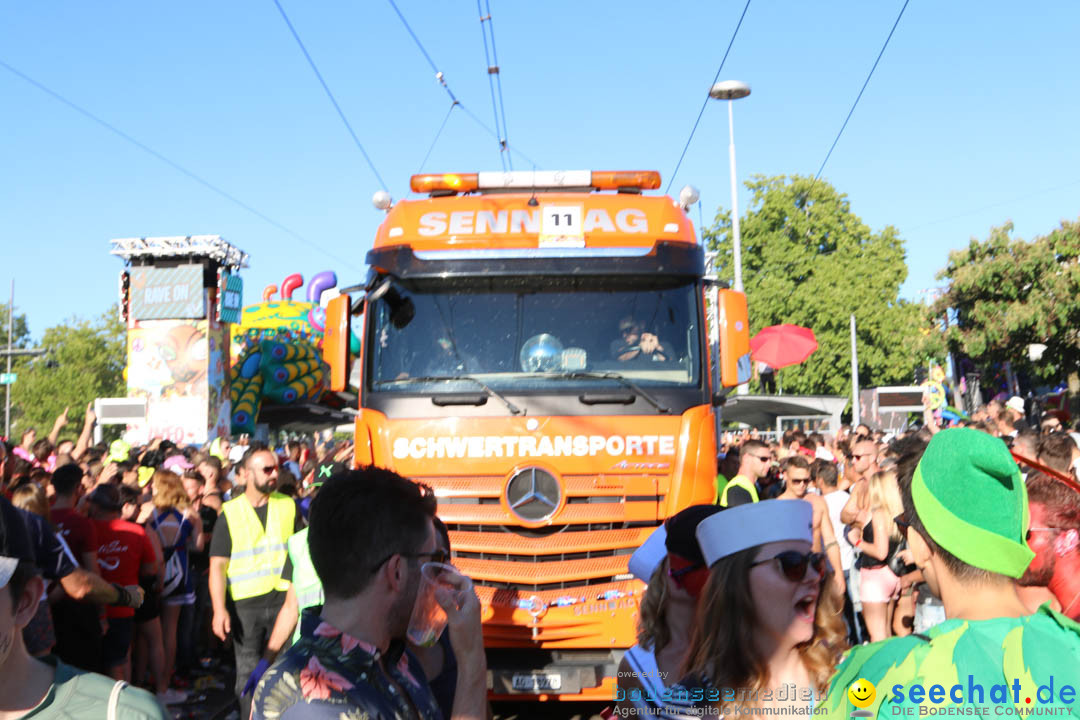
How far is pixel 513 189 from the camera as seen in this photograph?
782 centimetres

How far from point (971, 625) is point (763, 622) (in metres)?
0.74

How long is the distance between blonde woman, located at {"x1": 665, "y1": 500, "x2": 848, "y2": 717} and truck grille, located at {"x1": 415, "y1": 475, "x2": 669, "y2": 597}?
356 cm

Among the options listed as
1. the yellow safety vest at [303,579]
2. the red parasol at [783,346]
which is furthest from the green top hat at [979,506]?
the red parasol at [783,346]

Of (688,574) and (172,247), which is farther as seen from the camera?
A: (172,247)

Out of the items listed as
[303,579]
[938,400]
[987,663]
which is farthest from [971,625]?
[938,400]

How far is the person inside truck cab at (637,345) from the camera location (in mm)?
6906

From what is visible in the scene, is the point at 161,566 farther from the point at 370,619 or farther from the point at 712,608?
the point at 712,608

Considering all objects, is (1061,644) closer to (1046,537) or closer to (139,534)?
(1046,537)

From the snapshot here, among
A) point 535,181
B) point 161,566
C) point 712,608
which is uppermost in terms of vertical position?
point 535,181

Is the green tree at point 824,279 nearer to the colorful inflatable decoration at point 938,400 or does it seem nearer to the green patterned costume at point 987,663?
the colorful inflatable decoration at point 938,400

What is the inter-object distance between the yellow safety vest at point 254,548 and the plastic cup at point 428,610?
4364 mm

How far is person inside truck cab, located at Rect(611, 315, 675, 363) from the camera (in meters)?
6.91

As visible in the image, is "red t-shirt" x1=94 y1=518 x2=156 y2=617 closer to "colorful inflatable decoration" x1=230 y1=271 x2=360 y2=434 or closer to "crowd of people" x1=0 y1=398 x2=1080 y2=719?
"crowd of people" x1=0 y1=398 x2=1080 y2=719

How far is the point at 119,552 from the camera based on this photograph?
712 centimetres
